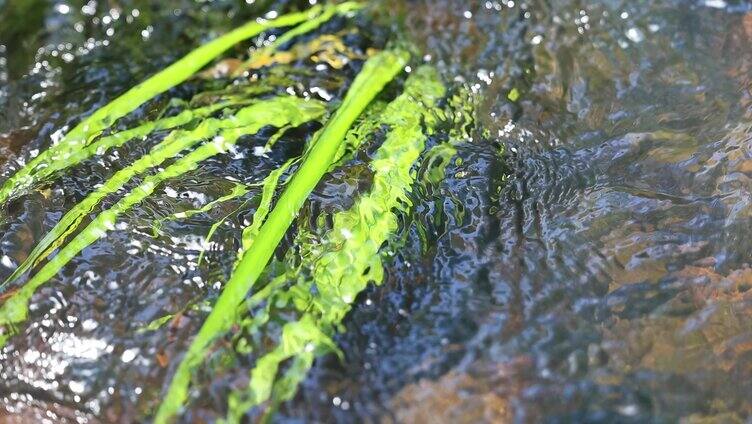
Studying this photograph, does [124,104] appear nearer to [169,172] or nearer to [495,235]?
[169,172]

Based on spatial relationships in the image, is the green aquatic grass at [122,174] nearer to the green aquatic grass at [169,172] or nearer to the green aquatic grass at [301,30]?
the green aquatic grass at [169,172]

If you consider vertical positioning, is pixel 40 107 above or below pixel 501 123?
below

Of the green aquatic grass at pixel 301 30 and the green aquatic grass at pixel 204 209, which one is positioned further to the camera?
the green aquatic grass at pixel 301 30

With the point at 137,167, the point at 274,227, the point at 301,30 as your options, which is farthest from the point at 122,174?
the point at 301,30

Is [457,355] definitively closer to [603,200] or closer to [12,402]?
[603,200]

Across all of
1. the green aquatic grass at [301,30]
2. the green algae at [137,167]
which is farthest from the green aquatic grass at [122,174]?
the green aquatic grass at [301,30]

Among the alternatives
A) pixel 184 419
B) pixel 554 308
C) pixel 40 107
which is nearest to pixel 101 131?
pixel 40 107
